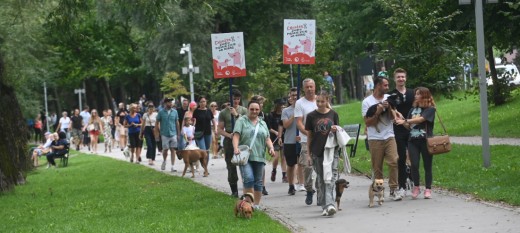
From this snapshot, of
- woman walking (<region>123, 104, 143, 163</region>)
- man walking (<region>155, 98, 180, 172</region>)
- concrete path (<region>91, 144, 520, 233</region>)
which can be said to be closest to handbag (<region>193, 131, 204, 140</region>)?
man walking (<region>155, 98, 180, 172</region>)

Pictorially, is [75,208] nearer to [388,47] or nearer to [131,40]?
[388,47]

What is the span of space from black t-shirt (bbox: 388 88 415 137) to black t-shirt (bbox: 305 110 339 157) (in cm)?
153

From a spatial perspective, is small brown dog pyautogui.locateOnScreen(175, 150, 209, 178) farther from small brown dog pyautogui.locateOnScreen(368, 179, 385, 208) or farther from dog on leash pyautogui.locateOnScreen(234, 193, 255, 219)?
dog on leash pyautogui.locateOnScreen(234, 193, 255, 219)

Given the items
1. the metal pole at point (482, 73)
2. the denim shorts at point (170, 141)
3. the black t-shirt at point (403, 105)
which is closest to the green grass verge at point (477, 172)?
the metal pole at point (482, 73)

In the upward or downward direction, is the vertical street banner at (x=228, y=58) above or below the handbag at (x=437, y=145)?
above

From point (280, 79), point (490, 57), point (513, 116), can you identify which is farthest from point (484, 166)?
point (280, 79)

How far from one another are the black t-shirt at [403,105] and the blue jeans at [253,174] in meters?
2.10

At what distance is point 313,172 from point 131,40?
164ft

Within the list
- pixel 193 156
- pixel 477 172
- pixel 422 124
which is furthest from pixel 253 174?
pixel 193 156

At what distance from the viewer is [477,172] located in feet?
57.6

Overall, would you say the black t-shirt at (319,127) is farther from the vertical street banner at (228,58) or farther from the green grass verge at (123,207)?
the vertical street banner at (228,58)

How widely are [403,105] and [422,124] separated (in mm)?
476

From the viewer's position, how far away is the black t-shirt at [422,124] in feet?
47.8

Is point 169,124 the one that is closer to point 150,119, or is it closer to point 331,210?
point 150,119
